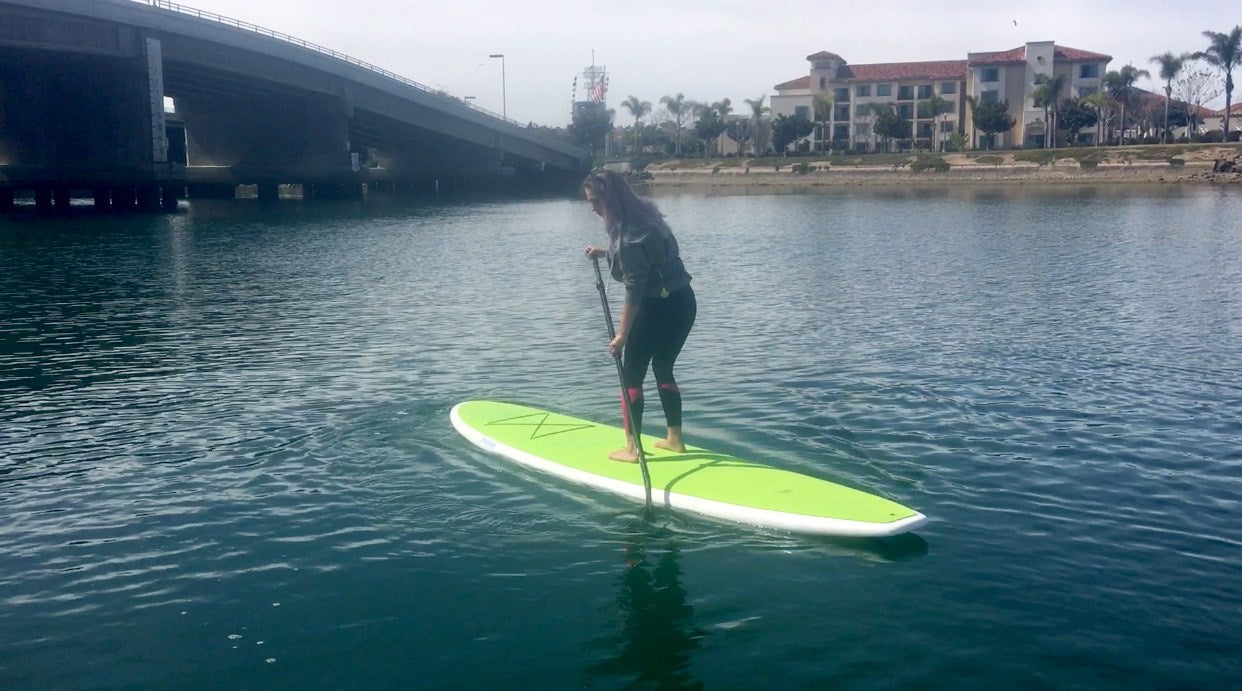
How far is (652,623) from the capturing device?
6836 mm

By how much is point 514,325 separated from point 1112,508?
41.0ft

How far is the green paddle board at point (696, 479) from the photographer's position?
8.00 m

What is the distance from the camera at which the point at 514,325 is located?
19.6m

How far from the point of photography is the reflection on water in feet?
20.4

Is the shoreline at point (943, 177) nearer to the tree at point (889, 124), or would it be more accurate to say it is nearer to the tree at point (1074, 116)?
the tree at point (889, 124)

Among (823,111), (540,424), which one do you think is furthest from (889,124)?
(540,424)

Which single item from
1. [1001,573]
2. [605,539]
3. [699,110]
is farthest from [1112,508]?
[699,110]

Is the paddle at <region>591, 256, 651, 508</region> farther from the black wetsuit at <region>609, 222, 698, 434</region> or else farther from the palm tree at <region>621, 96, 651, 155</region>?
the palm tree at <region>621, 96, 651, 155</region>

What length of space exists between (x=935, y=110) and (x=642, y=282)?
11393cm

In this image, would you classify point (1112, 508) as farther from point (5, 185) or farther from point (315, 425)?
point (5, 185)

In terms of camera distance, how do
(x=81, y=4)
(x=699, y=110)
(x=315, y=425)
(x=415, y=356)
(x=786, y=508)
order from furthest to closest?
(x=699, y=110) → (x=81, y=4) → (x=415, y=356) → (x=315, y=425) → (x=786, y=508)

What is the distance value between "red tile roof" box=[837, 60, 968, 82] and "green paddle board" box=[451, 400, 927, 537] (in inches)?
4786

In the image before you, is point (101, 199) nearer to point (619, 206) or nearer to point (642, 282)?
point (619, 206)

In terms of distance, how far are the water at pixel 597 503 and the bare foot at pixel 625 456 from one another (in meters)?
0.46
